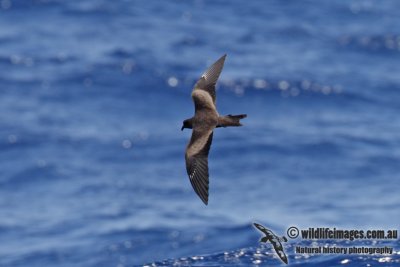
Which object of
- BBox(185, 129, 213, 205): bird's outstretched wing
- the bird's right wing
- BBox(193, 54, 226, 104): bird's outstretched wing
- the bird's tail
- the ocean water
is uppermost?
the ocean water

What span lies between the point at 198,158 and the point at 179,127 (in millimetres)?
12798

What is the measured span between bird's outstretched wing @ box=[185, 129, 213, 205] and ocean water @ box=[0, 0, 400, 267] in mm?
4502

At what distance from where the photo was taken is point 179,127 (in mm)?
25906

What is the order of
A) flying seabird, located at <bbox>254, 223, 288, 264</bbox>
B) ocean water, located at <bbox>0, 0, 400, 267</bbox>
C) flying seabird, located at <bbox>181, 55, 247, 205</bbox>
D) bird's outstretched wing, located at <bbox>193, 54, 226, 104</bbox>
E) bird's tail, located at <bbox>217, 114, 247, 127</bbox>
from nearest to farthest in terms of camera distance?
1. flying seabird, located at <bbox>181, 55, 247, 205</bbox>
2. bird's tail, located at <bbox>217, 114, 247, 127</bbox>
3. bird's outstretched wing, located at <bbox>193, 54, 226, 104</bbox>
4. flying seabird, located at <bbox>254, 223, 288, 264</bbox>
5. ocean water, located at <bbox>0, 0, 400, 267</bbox>

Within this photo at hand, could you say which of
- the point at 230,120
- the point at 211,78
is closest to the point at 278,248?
the point at 211,78

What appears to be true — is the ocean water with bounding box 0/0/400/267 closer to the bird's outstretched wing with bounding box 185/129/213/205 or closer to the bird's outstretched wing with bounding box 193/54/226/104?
the bird's outstretched wing with bounding box 193/54/226/104

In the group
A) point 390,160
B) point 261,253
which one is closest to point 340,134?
point 390,160

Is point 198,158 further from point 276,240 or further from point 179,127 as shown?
point 179,127

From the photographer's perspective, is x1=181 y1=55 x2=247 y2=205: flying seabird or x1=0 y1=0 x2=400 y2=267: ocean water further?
x1=0 y1=0 x2=400 y2=267: ocean water

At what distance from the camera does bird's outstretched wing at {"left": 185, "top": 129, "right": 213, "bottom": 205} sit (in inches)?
506

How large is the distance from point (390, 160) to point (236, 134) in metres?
3.88

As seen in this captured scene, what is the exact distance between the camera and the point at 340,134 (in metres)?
26.6

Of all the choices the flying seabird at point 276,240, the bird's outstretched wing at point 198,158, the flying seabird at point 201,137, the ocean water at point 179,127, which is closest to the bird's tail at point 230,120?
the flying seabird at point 201,137

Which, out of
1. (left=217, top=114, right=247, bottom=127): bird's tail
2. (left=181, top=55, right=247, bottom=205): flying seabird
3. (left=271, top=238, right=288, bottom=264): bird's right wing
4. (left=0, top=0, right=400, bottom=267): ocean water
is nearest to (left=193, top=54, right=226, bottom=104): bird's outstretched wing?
(left=181, top=55, right=247, bottom=205): flying seabird
